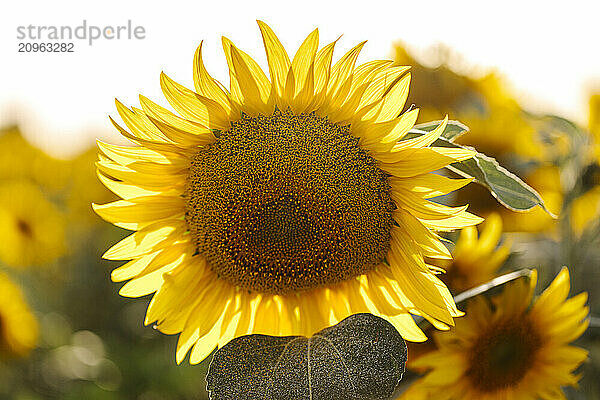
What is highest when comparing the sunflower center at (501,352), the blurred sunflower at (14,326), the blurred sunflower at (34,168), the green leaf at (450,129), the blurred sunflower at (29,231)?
the green leaf at (450,129)

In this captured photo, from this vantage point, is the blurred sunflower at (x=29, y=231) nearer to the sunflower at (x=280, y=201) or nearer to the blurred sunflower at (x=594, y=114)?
the sunflower at (x=280, y=201)

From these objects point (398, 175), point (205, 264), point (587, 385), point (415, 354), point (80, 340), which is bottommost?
point (80, 340)

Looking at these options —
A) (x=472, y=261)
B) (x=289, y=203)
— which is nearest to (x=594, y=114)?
(x=472, y=261)

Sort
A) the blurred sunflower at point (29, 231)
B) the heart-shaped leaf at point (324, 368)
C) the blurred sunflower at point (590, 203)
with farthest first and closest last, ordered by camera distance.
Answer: the blurred sunflower at point (29, 231) < the blurred sunflower at point (590, 203) < the heart-shaped leaf at point (324, 368)

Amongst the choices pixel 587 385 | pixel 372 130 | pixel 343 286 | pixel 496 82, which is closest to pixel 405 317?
pixel 343 286

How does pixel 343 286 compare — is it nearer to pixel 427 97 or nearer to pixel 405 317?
pixel 405 317

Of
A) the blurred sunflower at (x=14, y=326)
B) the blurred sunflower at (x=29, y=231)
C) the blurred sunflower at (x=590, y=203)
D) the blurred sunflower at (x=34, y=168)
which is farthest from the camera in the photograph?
the blurred sunflower at (x=34, y=168)

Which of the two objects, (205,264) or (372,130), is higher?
(372,130)

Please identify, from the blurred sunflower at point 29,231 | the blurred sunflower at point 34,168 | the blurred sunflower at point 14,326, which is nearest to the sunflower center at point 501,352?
the blurred sunflower at point 14,326

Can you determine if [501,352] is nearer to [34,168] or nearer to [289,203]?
[289,203]
